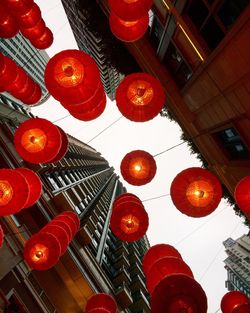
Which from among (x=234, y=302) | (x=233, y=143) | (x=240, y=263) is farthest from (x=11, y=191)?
(x=240, y=263)

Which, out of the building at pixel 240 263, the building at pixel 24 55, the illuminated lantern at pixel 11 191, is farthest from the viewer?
the building at pixel 240 263

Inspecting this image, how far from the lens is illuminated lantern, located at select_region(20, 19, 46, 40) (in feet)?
27.7

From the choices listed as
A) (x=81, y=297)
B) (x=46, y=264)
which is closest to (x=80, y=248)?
(x=81, y=297)

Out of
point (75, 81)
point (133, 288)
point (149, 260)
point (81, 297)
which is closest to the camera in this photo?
point (75, 81)

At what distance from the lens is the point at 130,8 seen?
5180mm

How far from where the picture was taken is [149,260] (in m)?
6.48

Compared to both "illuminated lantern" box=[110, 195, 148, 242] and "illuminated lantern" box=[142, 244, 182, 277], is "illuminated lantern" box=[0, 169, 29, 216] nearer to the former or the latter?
"illuminated lantern" box=[110, 195, 148, 242]

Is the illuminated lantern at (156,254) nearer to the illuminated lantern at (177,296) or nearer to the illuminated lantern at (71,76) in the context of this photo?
the illuminated lantern at (177,296)

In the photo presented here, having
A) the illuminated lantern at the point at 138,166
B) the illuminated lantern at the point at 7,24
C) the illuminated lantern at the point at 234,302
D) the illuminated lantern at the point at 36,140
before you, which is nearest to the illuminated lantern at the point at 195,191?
the illuminated lantern at the point at 138,166

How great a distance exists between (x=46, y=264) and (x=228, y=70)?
617 cm

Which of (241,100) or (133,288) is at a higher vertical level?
(241,100)

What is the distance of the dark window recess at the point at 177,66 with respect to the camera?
1103 centimetres

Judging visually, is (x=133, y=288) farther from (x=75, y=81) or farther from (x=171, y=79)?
(x=75, y=81)

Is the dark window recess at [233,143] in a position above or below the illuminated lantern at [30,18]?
below
